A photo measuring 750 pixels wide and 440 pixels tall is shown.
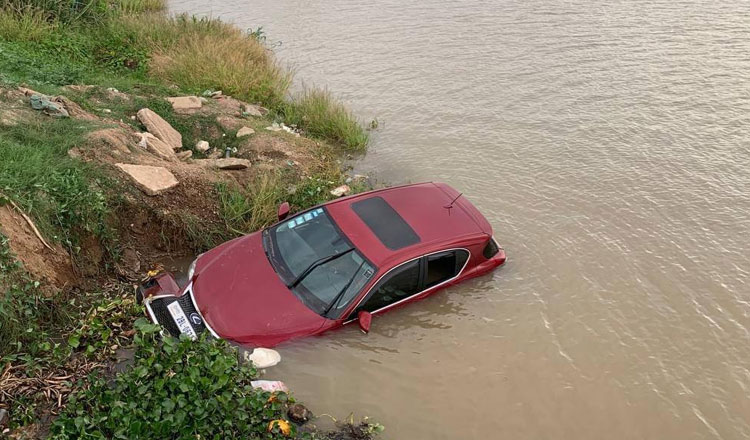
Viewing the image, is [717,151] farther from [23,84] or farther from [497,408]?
[23,84]

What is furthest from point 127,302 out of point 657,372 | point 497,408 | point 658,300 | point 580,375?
point 658,300

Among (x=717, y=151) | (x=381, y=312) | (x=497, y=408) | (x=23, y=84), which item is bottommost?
(x=497, y=408)

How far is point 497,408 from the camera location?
5883mm

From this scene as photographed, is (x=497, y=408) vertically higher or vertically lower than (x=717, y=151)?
lower

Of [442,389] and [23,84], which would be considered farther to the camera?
[23,84]

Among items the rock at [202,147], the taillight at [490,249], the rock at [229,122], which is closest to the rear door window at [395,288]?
the taillight at [490,249]

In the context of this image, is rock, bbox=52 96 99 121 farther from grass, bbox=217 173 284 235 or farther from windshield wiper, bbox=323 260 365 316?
windshield wiper, bbox=323 260 365 316

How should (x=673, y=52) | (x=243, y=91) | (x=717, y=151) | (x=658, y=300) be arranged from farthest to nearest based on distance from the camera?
(x=673, y=52) → (x=243, y=91) → (x=717, y=151) → (x=658, y=300)

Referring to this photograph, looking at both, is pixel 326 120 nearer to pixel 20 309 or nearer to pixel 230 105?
pixel 230 105

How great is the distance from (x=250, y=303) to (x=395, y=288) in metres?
1.52

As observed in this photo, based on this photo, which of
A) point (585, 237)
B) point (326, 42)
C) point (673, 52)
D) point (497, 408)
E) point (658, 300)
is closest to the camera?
point (497, 408)

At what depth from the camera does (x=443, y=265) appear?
21.9 ft

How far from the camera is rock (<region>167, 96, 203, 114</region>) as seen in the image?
998 cm

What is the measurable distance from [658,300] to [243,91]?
27.4 ft
